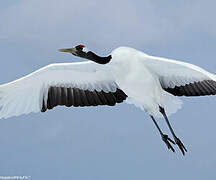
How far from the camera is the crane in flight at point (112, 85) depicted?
8.39 meters

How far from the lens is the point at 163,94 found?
9.15m

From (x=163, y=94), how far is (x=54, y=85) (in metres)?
1.91

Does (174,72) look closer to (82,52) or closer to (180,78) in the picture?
(180,78)

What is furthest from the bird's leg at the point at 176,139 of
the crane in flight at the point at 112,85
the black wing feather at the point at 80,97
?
the black wing feather at the point at 80,97

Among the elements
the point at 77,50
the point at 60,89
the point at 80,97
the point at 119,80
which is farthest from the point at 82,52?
the point at 80,97

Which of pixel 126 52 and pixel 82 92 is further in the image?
pixel 82 92

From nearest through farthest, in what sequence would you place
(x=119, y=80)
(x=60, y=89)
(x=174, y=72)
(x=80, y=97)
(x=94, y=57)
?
1. (x=119, y=80)
2. (x=94, y=57)
3. (x=174, y=72)
4. (x=60, y=89)
5. (x=80, y=97)

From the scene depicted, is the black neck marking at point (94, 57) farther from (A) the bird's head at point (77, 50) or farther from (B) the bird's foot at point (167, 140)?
(B) the bird's foot at point (167, 140)

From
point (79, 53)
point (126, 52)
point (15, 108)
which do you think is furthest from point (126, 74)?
point (15, 108)

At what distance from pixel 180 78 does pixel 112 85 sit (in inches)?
53.0

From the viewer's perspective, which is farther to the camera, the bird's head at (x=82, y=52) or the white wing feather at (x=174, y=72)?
the bird's head at (x=82, y=52)

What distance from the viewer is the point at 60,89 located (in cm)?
955

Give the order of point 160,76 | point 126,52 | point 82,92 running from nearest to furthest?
point 126,52
point 160,76
point 82,92

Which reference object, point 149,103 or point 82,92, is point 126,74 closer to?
point 149,103
